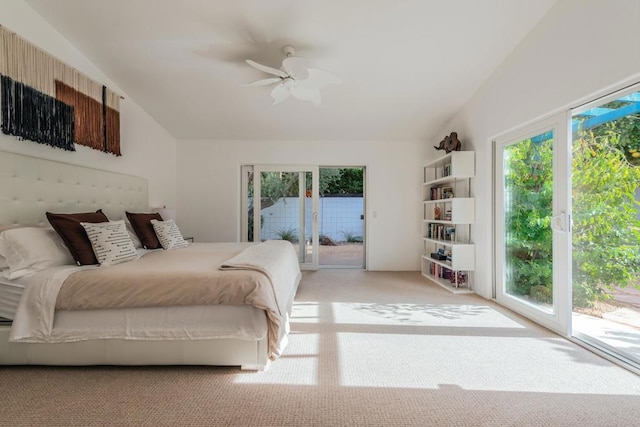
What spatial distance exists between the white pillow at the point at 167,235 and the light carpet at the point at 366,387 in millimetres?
1436

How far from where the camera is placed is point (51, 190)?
2.57 meters

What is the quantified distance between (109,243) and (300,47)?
7.84 ft

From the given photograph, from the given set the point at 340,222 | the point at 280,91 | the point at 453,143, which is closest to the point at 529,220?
the point at 453,143

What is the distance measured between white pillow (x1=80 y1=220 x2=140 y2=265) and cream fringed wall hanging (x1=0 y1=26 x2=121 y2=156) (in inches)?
34.5

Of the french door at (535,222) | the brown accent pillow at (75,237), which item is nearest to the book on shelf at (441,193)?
the french door at (535,222)

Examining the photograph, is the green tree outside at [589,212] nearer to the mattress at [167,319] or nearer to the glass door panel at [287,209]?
the mattress at [167,319]

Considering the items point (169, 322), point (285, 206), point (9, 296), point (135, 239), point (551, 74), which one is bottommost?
point (169, 322)

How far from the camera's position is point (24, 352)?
187 cm

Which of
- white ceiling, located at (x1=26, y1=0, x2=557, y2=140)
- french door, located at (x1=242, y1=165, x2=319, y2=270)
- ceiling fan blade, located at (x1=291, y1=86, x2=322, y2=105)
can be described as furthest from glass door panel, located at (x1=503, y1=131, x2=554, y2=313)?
french door, located at (x1=242, y1=165, x2=319, y2=270)

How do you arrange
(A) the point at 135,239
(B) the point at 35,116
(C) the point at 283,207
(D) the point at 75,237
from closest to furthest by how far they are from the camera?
(D) the point at 75,237
(B) the point at 35,116
(A) the point at 135,239
(C) the point at 283,207

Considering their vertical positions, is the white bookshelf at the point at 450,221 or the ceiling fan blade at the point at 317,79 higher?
the ceiling fan blade at the point at 317,79

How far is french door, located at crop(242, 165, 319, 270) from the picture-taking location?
521 centimetres

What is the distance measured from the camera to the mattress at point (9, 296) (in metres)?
1.85

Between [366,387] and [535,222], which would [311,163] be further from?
[366,387]
